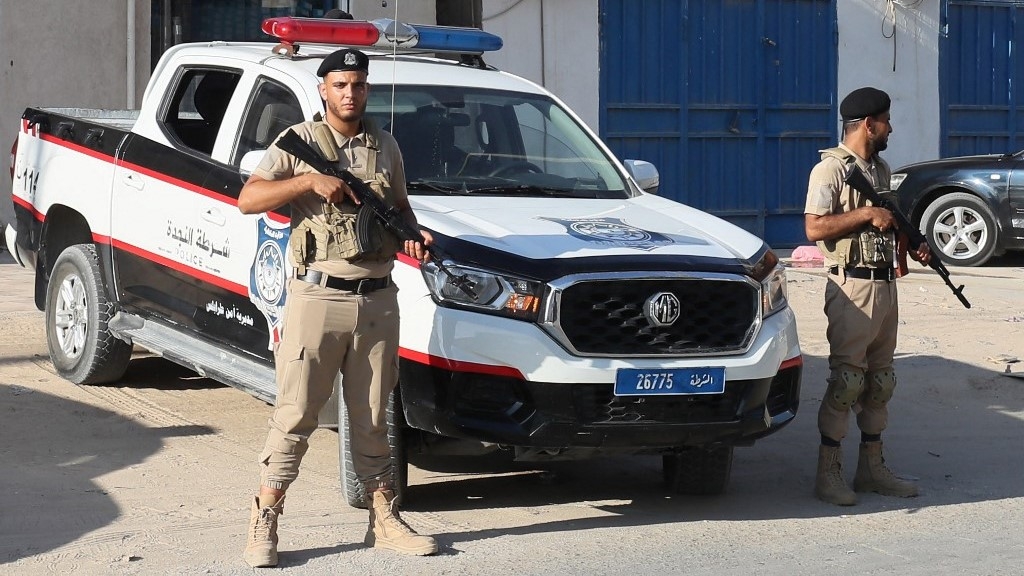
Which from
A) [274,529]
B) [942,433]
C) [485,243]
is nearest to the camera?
[274,529]

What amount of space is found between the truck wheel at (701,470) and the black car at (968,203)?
8.78m

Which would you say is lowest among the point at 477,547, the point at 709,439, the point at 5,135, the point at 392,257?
the point at 477,547

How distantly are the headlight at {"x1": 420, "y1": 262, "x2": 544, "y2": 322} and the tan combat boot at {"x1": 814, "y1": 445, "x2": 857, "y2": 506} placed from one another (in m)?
1.71

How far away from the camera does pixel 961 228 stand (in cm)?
1492

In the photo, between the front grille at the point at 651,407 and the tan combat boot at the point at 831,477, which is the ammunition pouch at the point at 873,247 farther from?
the front grille at the point at 651,407

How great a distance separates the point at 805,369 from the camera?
939 cm

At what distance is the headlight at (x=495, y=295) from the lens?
5.42 metres

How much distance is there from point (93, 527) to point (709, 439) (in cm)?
235

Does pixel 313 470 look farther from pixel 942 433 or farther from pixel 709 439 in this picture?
pixel 942 433

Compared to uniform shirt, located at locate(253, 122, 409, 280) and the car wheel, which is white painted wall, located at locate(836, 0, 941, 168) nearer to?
the car wheel

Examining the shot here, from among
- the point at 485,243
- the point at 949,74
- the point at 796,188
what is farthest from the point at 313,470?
the point at 949,74

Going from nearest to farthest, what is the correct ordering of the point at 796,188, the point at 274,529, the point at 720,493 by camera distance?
the point at 274,529 < the point at 720,493 < the point at 796,188

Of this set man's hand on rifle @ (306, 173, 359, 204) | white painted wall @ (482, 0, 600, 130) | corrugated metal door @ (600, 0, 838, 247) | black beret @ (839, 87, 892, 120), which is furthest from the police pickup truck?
corrugated metal door @ (600, 0, 838, 247)

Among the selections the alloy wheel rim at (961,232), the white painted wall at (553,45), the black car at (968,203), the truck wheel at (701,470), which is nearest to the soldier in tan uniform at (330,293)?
the truck wheel at (701,470)
